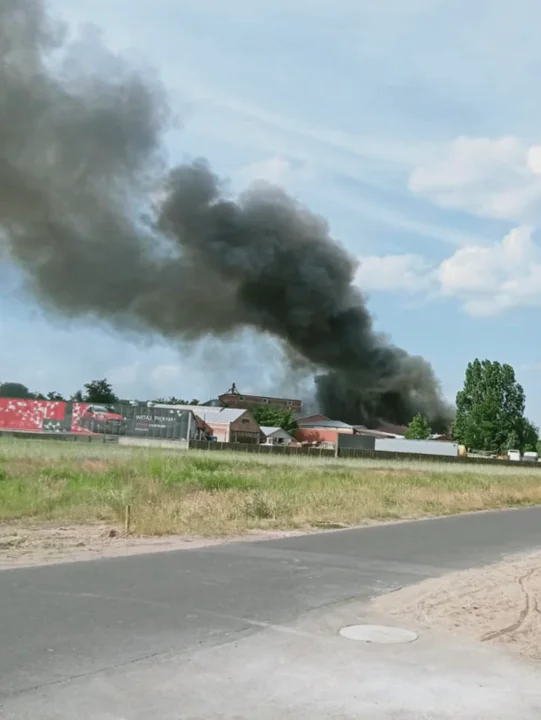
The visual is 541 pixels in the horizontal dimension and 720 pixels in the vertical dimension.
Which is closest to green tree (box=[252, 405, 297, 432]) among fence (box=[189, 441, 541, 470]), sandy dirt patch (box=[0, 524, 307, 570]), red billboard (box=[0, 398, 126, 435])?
red billboard (box=[0, 398, 126, 435])

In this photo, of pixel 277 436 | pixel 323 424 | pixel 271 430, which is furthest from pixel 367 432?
pixel 271 430

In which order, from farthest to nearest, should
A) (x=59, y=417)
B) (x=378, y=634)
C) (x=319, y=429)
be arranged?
1. (x=319, y=429)
2. (x=59, y=417)
3. (x=378, y=634)

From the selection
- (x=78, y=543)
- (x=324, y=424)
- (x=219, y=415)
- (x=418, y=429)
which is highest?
(x=219, y=415)

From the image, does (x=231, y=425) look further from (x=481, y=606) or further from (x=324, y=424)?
(x=481, y=606)

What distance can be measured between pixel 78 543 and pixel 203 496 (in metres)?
6.22

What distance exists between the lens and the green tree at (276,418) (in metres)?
90.3

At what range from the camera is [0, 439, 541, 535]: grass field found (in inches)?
619

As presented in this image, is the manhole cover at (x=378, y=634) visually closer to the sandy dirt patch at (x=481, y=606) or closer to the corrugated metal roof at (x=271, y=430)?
the sandy dirt patch at (x=481, y=606)

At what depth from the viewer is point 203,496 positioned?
1828 centimetres

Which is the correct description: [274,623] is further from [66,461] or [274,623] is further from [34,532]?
[66,461]

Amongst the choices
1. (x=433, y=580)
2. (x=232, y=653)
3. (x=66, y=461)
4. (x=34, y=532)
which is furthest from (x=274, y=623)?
(x=66, y=461)

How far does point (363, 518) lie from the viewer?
740 inches

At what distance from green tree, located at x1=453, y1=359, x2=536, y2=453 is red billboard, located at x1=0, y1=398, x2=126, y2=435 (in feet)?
133

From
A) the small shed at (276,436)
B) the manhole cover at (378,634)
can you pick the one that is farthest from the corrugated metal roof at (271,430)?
the manhole cover at (378,634)
